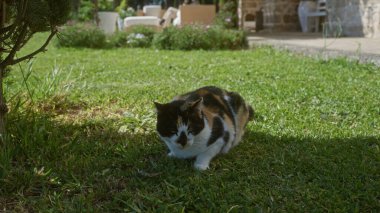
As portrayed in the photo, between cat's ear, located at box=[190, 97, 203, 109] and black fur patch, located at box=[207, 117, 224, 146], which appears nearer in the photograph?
cat's ear, located at box=[190, 97, 203, 109]

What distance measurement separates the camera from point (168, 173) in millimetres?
2771

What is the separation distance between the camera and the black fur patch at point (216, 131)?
2.86 meters

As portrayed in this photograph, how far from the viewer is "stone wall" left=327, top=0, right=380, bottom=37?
33.4 ft

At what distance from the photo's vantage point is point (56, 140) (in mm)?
3223

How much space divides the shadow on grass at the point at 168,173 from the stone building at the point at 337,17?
4.78 metres

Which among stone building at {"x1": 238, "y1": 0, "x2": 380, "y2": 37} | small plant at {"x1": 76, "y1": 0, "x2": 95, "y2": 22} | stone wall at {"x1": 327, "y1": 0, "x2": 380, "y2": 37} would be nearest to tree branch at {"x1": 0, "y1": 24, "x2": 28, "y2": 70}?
stone building at {"x1": 238, "y1": 0, "x2": 380, "y2": 37}

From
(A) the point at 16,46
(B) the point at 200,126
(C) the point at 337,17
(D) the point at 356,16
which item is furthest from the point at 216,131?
(C) the point at 337,17

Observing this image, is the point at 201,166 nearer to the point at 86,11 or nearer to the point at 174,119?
the point at 174,119

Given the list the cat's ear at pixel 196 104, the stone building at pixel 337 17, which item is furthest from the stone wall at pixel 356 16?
the cat's ear at pixel 196 104

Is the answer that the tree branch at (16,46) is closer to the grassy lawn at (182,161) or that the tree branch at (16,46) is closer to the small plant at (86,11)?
the grassy lawn at (182,161)

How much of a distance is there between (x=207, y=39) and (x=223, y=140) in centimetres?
824

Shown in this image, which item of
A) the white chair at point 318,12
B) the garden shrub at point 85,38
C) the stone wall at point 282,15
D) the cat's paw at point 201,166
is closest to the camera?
the cat's paw at point 201,166

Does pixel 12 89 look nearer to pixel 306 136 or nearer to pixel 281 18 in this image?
pixel 306 136

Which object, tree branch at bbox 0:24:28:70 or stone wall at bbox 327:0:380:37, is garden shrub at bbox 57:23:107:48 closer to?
stone wall at bbox 327:0:380:37
